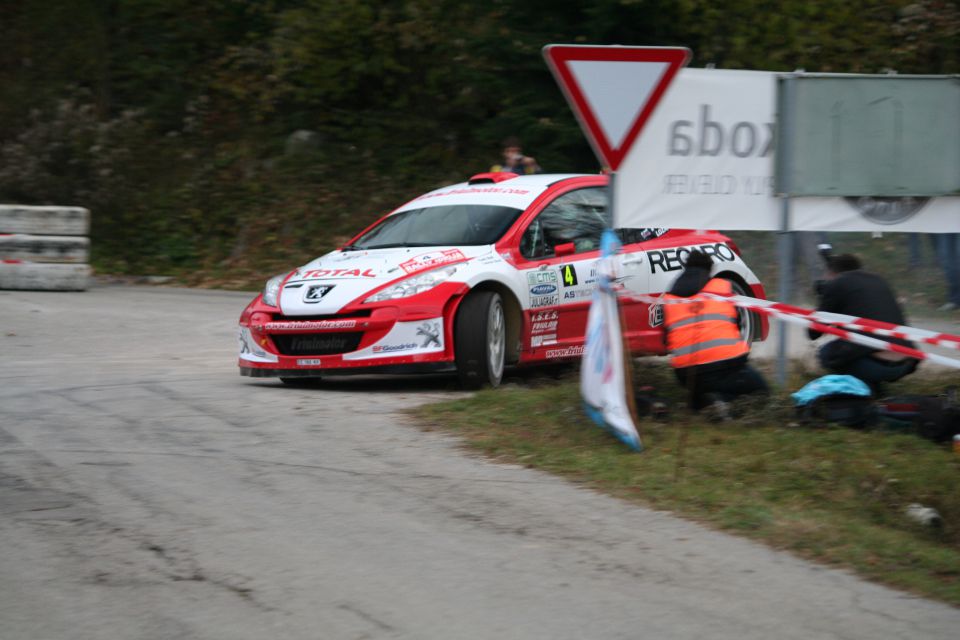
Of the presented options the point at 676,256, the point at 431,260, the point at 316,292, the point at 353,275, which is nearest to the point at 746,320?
the point at 676,256

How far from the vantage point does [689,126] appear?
870 centimetres

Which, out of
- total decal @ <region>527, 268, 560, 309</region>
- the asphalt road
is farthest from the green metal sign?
the asphalt road

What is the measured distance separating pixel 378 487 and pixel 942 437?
10.8 ft

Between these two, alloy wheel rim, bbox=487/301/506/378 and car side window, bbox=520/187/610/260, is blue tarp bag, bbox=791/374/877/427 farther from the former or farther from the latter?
car side window, bbox=520/187/610/260

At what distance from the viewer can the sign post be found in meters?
7.41

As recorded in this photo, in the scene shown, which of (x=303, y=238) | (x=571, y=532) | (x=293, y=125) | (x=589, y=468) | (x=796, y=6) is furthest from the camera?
(x=293, y=125)

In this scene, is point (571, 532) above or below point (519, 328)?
below

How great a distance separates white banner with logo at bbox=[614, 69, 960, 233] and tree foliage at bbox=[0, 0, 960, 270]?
9.32 metres

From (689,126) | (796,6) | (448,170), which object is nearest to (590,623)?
(689,126)

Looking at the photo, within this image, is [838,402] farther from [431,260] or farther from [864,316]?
[431,260]

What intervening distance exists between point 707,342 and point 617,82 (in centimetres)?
178

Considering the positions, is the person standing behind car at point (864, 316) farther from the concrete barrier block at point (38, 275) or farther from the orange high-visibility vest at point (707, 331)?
the concrete barrier block at point (38, 275)

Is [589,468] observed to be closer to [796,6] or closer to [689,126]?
[689,126]

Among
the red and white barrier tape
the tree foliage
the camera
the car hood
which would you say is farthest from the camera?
the tree foliage
